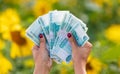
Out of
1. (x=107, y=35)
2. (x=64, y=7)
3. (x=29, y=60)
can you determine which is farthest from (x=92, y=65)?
(x=64, y=7)

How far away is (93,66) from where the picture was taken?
232 cm

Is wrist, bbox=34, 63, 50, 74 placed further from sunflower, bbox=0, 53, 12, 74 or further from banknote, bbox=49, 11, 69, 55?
sunflower, bbox=0, 53, 12, 74

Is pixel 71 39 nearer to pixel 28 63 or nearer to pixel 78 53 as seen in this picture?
pixel 78 53

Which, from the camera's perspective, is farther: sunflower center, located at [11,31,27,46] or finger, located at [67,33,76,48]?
sunflower center, located at [11,31,27,46]

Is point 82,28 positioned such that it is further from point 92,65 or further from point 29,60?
point 29,60

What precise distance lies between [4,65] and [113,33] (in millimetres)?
656

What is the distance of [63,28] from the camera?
5.02 ft

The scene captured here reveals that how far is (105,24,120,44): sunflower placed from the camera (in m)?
2.78

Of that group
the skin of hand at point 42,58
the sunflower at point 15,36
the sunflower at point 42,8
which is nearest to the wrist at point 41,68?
the skin of hand at point 42,58

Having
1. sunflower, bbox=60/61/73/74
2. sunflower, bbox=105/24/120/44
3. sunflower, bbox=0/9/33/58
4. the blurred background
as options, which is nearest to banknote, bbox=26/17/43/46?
the blurred background

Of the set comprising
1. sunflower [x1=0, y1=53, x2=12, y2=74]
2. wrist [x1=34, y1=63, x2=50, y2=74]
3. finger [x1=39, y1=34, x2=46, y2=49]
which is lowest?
wrist [x1=34, y1=63, x2=50, y2=74]

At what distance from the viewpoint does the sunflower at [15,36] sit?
8.42ft

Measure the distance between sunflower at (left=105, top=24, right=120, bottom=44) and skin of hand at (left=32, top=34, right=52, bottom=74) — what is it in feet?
3.90

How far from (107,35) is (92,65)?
57cm
